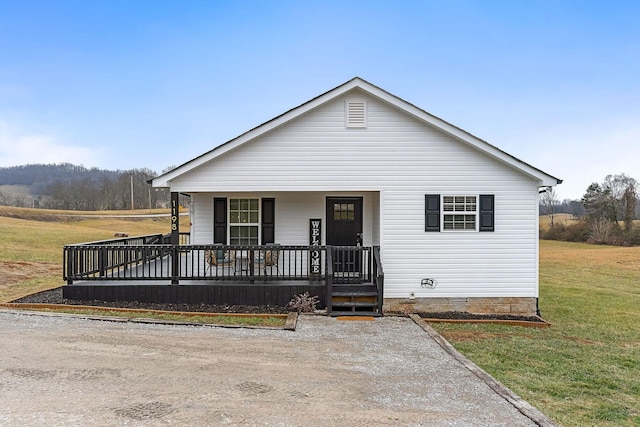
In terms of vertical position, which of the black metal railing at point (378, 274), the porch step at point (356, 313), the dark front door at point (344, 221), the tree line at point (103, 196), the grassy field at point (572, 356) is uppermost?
the tree line at point (103, 196)

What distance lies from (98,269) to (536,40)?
72.8 feet

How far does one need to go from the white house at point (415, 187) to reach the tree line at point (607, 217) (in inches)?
1703

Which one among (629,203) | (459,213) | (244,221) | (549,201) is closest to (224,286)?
(244,221)

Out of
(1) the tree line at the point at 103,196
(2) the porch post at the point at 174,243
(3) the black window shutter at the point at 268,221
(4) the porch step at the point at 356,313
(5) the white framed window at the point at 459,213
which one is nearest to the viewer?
(4) the porch step at the point at 356,313

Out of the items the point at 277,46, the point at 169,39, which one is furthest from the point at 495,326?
the point at 169,39

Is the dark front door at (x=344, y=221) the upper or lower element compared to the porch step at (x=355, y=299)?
upper

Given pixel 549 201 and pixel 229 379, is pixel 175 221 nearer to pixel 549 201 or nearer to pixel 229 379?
pixel 229 379

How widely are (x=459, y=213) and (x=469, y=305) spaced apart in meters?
2.36

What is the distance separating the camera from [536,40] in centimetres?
2233

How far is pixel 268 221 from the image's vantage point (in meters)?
12.9

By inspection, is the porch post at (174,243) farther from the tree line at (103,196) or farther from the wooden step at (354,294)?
the tree line at (103,196)

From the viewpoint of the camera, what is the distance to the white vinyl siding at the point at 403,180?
11305 millimetres

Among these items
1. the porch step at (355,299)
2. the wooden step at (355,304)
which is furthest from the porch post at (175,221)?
the wooden step at (355,304)

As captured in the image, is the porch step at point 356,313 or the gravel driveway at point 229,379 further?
the porch step at point 356,313
